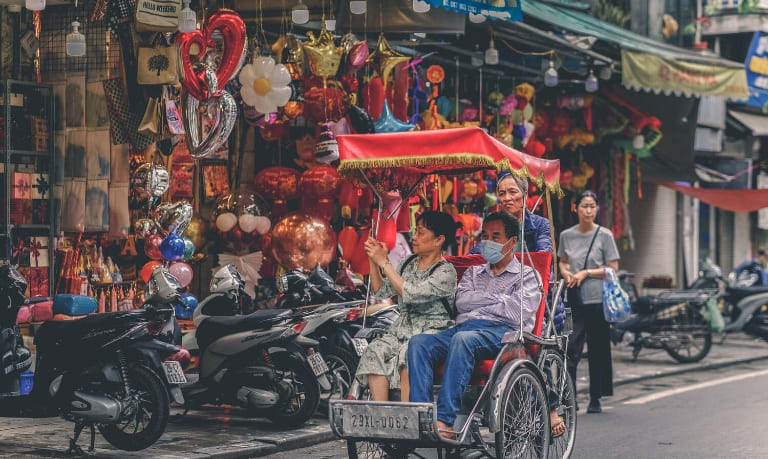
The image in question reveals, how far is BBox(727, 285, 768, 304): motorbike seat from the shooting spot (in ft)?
57.1

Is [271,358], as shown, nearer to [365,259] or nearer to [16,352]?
[16,352]

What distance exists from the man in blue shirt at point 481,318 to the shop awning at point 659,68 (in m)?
6.90

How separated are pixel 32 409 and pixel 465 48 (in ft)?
25.3

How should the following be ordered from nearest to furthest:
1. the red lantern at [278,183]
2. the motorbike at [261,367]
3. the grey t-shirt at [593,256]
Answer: the motorbike at [261,367] → the grey t-shirt at [593,256] → the red lantern at [278,183]

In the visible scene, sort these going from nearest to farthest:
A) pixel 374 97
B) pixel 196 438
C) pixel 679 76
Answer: pixel 196 438 → pixel 374 97 → pixel 679 76

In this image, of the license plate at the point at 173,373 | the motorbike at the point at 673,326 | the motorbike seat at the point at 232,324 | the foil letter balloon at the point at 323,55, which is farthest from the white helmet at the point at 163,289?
the motorbike at the point at 673,326

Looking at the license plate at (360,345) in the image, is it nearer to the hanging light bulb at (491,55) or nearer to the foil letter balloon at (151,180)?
the foil letter balloon at (151,180)

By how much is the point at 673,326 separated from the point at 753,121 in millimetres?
8276

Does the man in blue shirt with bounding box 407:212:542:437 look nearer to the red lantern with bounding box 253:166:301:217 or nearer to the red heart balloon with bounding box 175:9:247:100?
the red heart balloon with bounding box 175:9:247:100

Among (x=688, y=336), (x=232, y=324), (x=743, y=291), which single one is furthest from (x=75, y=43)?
(x=743, y=291)

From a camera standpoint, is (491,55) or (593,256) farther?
(491,55)

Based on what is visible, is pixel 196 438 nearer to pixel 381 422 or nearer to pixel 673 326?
pixel 381 422

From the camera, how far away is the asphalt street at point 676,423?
8.47 m

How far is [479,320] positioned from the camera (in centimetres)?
700
